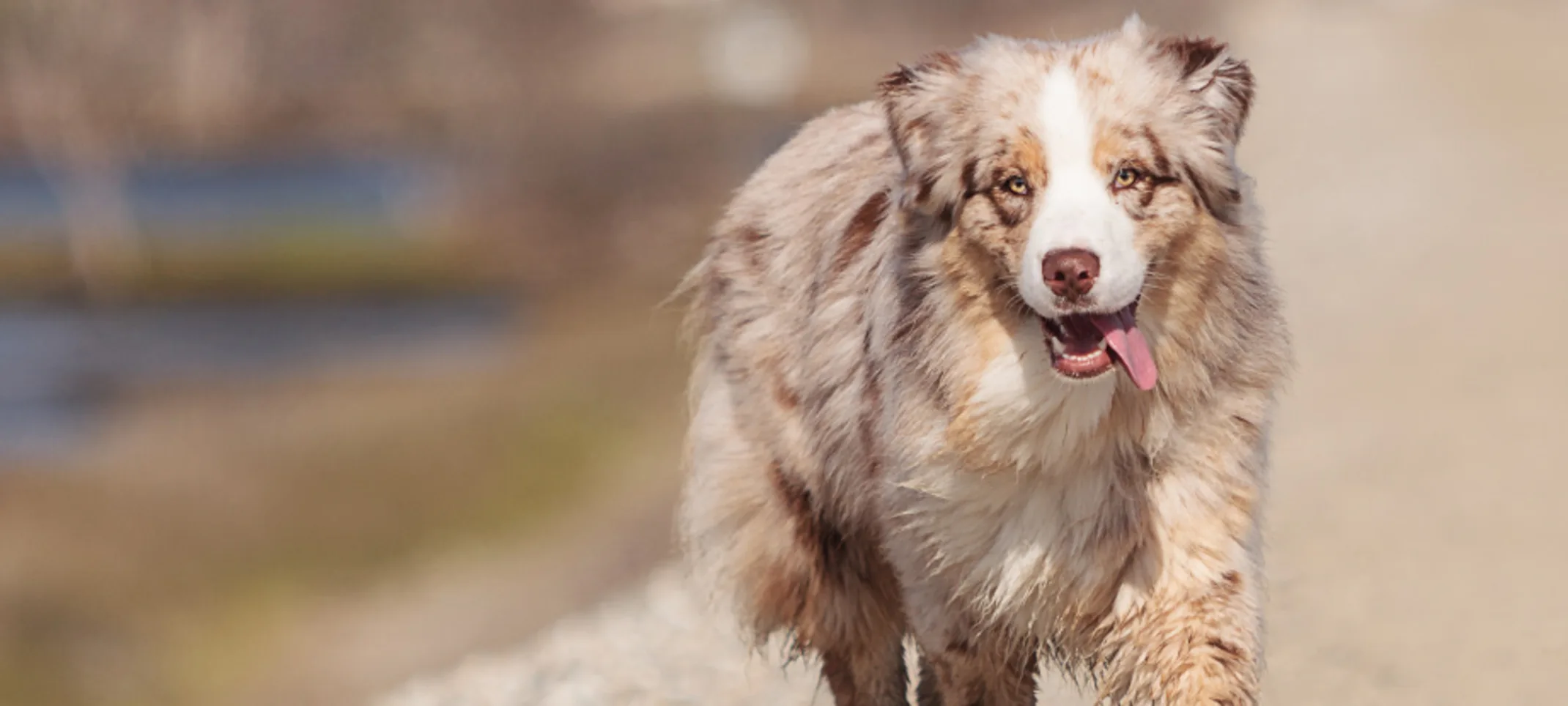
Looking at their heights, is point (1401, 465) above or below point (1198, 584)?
below

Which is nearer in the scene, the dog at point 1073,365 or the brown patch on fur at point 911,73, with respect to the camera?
the dog at point 1073,365

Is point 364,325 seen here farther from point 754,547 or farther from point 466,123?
point 754,547

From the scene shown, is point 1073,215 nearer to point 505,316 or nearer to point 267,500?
point 267,500

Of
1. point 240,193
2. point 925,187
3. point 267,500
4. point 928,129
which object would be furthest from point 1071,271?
point 240,193

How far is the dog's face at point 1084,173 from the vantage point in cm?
466

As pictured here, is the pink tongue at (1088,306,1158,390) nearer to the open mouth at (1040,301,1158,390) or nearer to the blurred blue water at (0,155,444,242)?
the open mouth at (1040,301,1158,390)

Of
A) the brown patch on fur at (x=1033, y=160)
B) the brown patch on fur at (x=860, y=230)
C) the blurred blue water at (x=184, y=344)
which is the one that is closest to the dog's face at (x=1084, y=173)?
the brown patch on fur at (x=1033, y=160)

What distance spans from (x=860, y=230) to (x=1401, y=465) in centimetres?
625

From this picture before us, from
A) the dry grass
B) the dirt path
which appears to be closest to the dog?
the dirt path

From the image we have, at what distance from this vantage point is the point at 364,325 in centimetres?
2794

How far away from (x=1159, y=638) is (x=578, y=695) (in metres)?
5.67

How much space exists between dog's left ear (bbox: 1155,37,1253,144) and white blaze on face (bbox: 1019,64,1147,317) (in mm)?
333

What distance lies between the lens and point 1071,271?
4.58 m

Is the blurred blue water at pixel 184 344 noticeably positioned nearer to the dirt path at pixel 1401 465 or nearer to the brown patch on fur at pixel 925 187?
the dirt path at pixel 1401 465
